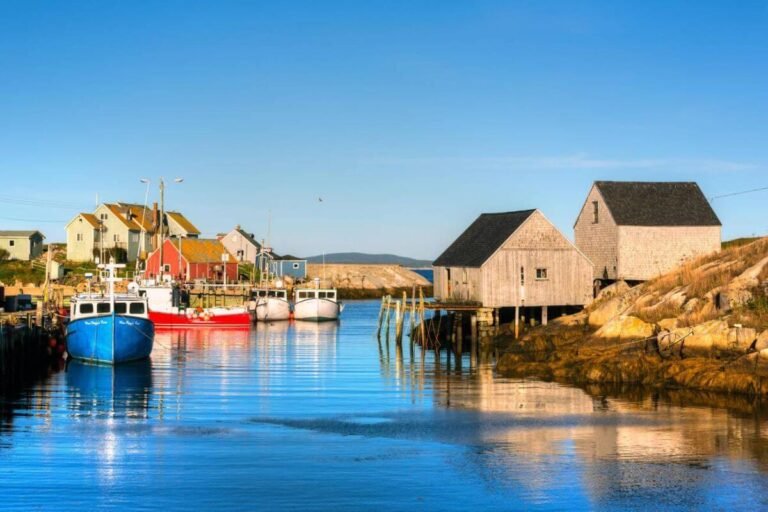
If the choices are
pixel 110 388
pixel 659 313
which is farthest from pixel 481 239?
pixel 110 388

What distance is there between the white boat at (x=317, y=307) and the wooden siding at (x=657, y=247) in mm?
35106

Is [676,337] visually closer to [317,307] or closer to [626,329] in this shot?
[626,329]

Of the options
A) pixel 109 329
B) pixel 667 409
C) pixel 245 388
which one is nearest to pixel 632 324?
pixel 667 409

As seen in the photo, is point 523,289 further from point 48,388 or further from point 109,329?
point 48,388

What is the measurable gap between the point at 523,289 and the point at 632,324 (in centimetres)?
1433

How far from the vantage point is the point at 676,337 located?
141 feet

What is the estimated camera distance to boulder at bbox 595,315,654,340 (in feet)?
153

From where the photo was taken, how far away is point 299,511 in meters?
21.1

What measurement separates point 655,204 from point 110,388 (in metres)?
36.3

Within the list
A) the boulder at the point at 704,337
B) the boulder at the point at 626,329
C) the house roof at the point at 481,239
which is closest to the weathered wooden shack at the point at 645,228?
the house roof at the point at 481,239

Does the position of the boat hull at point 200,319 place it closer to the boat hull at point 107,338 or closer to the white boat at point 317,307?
the white boat at point 317,307

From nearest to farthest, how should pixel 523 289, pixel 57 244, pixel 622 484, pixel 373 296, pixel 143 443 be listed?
pixel 622 484, pixel 143 443, pixel 523 289, pixel 57 244, pixel 373 296

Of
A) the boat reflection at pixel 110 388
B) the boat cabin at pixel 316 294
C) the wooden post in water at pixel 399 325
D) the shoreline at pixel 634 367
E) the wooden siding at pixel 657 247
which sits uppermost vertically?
the wooden siding at pixel 657 247

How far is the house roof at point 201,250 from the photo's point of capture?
111 m
